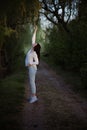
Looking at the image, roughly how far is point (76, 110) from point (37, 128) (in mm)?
2624

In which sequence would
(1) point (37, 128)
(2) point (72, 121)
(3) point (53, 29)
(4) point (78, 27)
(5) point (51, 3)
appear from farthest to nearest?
(3) point (53, 29) → (5) point (51, 3) → (4) point (78, 27) → (2) point (72, 121) → (1) point (37, 128)

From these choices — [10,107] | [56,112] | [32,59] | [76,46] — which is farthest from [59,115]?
[76,46]

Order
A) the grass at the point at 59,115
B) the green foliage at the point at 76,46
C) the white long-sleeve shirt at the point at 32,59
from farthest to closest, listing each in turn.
Answer: the green foliage at the point at 76,46 → the white long-sleeve shirt at the point at 32,59 → the grass at the point at 59,115

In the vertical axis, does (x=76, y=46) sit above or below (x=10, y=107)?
above

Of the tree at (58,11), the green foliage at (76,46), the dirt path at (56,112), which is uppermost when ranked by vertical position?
the tree at (58,11)

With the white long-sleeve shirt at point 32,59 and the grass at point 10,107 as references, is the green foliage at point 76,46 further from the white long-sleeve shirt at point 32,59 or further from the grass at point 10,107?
the white long-sleeve shirt at point 32,59

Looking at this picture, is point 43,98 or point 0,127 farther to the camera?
point 43,98

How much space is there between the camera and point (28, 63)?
12.6 metres

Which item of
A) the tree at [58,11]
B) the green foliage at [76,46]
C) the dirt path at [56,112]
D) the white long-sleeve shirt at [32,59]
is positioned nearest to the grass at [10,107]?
the dirt path at [56,112]

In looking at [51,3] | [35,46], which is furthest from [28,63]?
[51,3]

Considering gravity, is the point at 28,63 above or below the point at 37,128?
above

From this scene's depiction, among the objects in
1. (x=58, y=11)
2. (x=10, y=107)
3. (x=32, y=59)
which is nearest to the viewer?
(x=10, y=107)

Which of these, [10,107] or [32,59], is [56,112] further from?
[32,59]

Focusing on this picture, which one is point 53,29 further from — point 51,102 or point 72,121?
point 72,121
